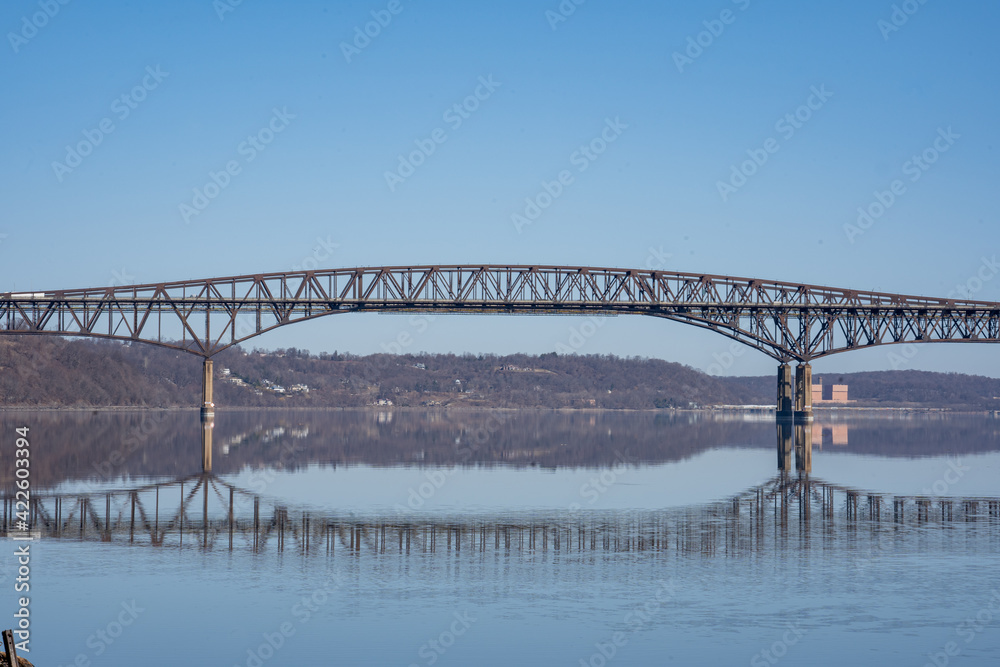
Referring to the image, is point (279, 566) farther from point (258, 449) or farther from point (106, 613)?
point (258, 449)

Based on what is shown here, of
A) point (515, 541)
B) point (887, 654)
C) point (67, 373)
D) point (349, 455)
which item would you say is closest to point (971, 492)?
point (515, 541)

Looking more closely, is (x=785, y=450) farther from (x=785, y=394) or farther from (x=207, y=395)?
(x=207, y=395)

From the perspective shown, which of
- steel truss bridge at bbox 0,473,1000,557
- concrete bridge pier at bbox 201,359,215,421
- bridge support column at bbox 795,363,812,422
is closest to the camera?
steel truss bridge at bbox 0,473,1000,557

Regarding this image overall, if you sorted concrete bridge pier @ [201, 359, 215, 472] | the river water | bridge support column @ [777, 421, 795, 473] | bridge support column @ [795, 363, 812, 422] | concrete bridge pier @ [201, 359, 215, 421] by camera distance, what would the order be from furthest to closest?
bridge support column @ [795, 363, 812, 422]
concrete bridge pier @ [201, 359, 215, 421]
concrete bridge pier @ [201, 359, 215, 472]
bridge support column @ [777, 421, 795, 473]
the river water

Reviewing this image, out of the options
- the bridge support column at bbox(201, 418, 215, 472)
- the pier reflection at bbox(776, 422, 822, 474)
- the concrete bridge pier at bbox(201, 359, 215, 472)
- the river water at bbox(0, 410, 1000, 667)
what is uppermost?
the concrete bridge pier at bbox(201, 359, 215, 472)

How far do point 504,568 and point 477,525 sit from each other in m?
4.99

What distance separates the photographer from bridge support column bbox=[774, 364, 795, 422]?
91363mm

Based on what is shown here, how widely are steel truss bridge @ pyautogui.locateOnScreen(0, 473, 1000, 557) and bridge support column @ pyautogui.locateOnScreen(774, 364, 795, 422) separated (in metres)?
63.3

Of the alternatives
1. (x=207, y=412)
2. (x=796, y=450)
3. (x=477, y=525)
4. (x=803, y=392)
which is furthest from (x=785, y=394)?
(x=477, y=525)

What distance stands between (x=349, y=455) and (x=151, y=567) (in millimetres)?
27961

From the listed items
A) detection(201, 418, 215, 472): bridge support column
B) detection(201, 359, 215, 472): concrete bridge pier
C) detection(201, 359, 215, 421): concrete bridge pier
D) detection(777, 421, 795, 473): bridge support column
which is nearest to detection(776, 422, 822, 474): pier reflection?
detection(777, 421, 795, 473): bridge support column

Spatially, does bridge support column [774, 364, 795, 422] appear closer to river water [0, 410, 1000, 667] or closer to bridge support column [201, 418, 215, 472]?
bridge support column [201, 418, 215, 472]

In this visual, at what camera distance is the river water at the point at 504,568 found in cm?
1359

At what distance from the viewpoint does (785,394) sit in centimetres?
9350
